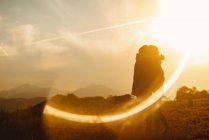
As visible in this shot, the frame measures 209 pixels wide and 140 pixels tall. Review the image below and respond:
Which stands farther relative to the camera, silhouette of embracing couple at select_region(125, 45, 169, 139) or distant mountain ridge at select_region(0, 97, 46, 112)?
silhouette of embracing couple at select_region(125, 45, 169, 139)

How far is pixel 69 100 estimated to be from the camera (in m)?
39.1

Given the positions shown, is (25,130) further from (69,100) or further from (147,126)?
(147,126)

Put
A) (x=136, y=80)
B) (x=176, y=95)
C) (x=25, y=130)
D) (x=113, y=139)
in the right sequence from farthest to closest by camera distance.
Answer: (x=176, y=95) → (x=136, y=80) → (x=113, y=139) → (x=25, y=130)

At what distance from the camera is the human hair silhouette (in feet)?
132

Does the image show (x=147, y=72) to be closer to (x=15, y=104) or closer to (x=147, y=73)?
(x=147, y=73)

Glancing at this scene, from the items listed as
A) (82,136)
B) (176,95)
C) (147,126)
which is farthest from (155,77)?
(176,95)

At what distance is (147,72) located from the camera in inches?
1604

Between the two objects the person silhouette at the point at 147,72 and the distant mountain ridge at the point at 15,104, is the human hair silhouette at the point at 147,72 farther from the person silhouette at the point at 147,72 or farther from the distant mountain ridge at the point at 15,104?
the distant mountain ridge at the point at 15,104

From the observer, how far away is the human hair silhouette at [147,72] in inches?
1578

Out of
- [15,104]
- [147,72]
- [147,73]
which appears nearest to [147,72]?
[147,72]

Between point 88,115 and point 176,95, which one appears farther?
point 176,95

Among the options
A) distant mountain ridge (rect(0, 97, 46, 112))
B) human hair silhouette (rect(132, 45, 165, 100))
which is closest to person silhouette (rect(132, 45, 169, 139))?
human hair silhouette (rect(132, 45, 165, 100))

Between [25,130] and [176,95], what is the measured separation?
7634 cm

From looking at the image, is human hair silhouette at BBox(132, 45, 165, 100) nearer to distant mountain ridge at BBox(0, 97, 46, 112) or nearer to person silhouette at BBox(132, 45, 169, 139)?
person silhouette at BBox(132, 45, 169, 139)
